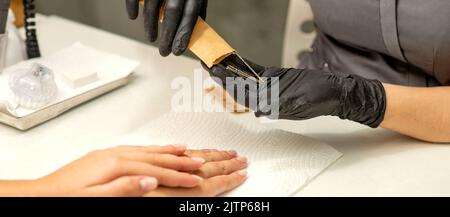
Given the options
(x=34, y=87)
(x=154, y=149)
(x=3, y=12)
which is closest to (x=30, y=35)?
(x=3, y=12)

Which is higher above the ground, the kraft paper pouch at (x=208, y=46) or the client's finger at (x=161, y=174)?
the kraft paper pouch at (x=208, y=46)

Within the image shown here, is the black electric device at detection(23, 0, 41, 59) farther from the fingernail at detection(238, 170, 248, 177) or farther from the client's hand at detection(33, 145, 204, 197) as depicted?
the fingernail at detection(238, 170, 248, 177)

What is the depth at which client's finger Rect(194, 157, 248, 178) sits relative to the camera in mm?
886

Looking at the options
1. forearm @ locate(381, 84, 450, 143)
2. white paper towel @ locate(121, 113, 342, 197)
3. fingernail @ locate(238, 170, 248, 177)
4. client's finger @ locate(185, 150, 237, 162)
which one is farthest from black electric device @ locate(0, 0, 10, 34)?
forearm @ locate(381, 84, 450, 143)

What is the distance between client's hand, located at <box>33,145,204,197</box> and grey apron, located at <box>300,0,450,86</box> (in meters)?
0.52

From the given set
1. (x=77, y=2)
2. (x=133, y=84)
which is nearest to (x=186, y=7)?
(x=133, y=84)

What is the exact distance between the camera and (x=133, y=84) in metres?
1.28

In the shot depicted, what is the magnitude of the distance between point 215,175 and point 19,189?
12.5 inches

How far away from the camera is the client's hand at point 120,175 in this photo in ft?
2.57

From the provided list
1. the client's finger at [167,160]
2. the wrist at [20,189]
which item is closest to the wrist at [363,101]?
the client's finger at [167,160]

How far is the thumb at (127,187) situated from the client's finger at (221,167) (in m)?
0.11

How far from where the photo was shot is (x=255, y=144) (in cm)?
101

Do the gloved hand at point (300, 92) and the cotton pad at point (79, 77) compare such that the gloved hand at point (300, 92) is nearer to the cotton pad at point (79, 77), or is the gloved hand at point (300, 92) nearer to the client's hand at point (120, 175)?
the client's hand at point (120, 175)
